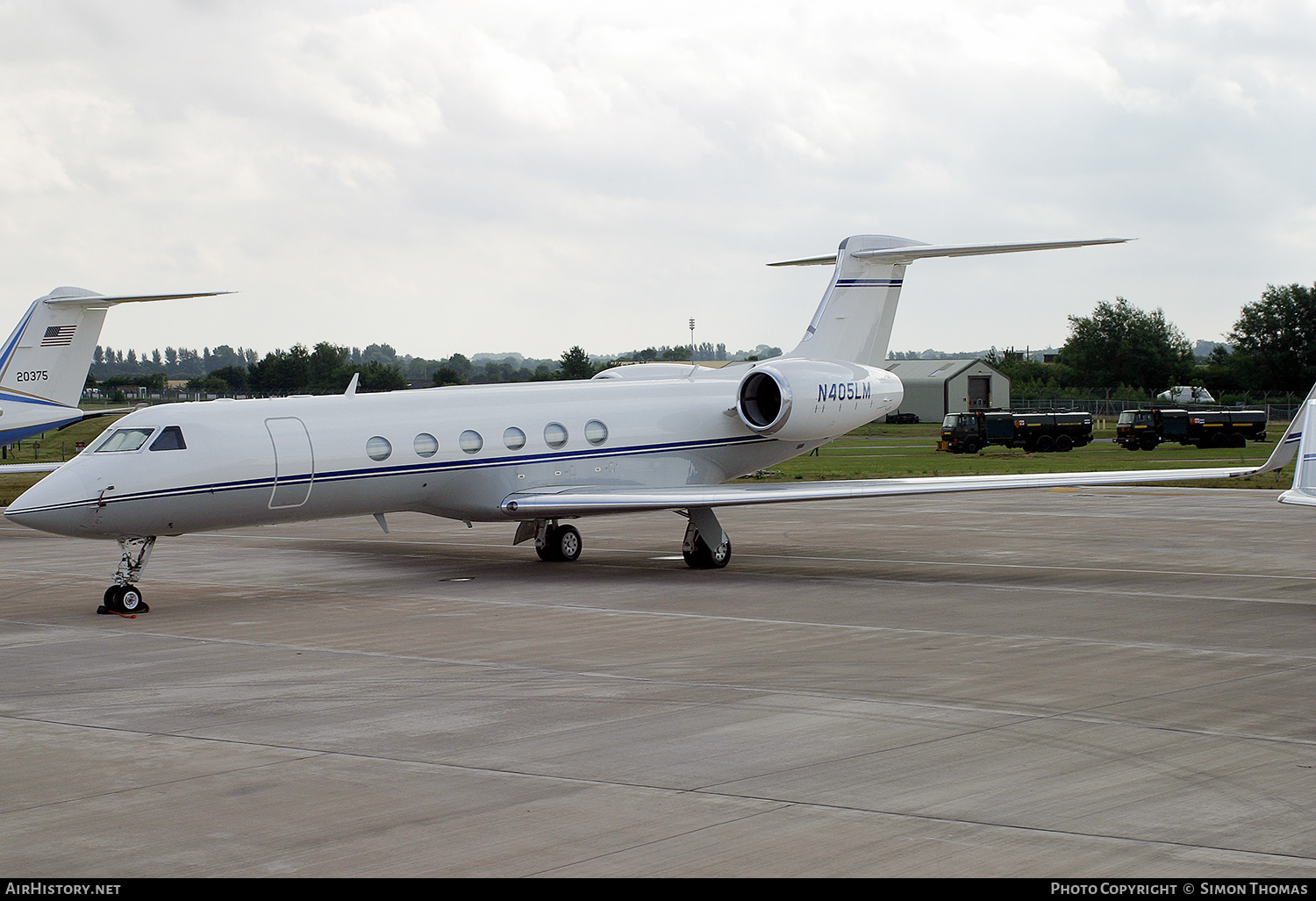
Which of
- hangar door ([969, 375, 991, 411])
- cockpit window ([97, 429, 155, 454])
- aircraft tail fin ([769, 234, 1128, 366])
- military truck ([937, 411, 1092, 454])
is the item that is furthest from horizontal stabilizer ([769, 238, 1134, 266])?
hangar door ([969, 375, 991, 411])

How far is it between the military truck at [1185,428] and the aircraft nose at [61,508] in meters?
48.5

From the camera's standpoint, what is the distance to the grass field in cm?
3912

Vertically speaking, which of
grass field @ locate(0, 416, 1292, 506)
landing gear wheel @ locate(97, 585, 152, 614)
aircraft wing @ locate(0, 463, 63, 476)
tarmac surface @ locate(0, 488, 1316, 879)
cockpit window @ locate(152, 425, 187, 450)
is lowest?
tarmac surface @ locate(0, 488, 1316, 879)

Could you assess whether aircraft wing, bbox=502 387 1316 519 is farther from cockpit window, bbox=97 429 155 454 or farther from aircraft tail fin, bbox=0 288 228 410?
aircraft tail fin, bbox=0 288 228 410

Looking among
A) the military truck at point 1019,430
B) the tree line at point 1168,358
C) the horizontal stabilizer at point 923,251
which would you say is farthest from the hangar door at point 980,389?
the horizontal stabilizer at point 923,251

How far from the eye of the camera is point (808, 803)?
24.3 ft

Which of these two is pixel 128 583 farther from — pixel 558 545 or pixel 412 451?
pixel 558 545

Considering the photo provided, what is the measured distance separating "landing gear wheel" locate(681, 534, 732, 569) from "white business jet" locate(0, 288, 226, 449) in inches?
549

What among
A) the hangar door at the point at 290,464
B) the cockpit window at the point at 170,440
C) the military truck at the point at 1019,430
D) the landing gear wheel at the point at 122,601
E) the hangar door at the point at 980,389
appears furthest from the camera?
the hangar door at the point at 980,389

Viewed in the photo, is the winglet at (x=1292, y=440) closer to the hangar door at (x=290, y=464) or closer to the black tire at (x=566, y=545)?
the black tire at (x=566, y=545)

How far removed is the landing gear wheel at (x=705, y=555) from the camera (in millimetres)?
19625
